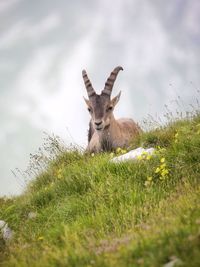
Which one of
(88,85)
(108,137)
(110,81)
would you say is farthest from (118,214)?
(88,85)

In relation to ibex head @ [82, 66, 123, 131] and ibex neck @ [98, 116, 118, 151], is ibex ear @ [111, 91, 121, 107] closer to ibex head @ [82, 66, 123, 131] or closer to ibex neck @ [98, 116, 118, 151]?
ibex head @ [82, 66, 123, 131]

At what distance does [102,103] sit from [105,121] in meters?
0.62

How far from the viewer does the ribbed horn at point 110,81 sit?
679 inches

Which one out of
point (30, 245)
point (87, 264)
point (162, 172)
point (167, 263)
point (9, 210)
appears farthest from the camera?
point (9, 210)

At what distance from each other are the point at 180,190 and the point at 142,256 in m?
4.08

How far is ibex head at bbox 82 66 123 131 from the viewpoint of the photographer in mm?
16438

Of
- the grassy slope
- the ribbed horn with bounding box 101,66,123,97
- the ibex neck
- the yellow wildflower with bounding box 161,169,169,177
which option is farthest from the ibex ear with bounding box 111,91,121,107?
the yellow wildflower with bounding box 161,169,169,177

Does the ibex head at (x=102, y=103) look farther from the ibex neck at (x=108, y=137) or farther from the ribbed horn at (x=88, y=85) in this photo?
the ibex neck at (x=108, y=137)

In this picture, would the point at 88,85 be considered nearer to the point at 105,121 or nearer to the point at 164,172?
the point at 105,121

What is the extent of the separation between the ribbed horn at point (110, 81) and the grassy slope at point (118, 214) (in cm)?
358

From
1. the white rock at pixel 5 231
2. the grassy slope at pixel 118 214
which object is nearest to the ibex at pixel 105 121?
the grassy slope at pixel 118 214

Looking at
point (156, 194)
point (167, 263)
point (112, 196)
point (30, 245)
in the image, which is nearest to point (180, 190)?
point (156, 194)

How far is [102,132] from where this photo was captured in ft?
55.1

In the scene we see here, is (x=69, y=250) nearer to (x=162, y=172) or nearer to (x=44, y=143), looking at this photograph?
(x=162, y=172)
